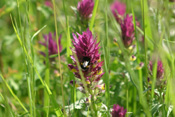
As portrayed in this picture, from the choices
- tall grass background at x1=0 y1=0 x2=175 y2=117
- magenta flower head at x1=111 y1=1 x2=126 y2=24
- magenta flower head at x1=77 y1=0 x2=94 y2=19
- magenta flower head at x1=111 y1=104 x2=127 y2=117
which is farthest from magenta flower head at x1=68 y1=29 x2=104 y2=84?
magenta flower head at x1=111 y1=1 x2=126 y2=24

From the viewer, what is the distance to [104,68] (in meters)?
1.31

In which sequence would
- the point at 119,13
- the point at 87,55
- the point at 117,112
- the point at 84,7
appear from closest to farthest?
the point at 87,55 < the point at 117,112 < the point at 84,7 < the point at 119,13

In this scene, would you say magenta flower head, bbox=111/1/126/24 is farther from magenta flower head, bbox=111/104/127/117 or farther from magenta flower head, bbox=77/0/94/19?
magenta flower head, bbox=111/104/127/117

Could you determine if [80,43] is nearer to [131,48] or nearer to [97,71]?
[97,71]

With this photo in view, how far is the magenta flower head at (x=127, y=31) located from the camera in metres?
1.72

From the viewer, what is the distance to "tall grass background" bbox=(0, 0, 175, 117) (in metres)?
1.22

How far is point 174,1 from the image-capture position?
227cm

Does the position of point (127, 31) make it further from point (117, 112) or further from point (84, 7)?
point (117, 112)

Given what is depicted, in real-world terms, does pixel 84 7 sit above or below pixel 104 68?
above

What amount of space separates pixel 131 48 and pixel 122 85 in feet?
0.99

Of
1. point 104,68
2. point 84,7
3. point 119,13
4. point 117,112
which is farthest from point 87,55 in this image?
point 119,13

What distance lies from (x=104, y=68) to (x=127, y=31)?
1.79 feet

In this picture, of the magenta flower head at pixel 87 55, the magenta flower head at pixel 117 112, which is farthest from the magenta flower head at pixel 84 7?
the magenta flower head at pixel 117 112

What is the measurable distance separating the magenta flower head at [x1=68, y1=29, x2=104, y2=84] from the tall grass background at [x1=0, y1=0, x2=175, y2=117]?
53 mm
